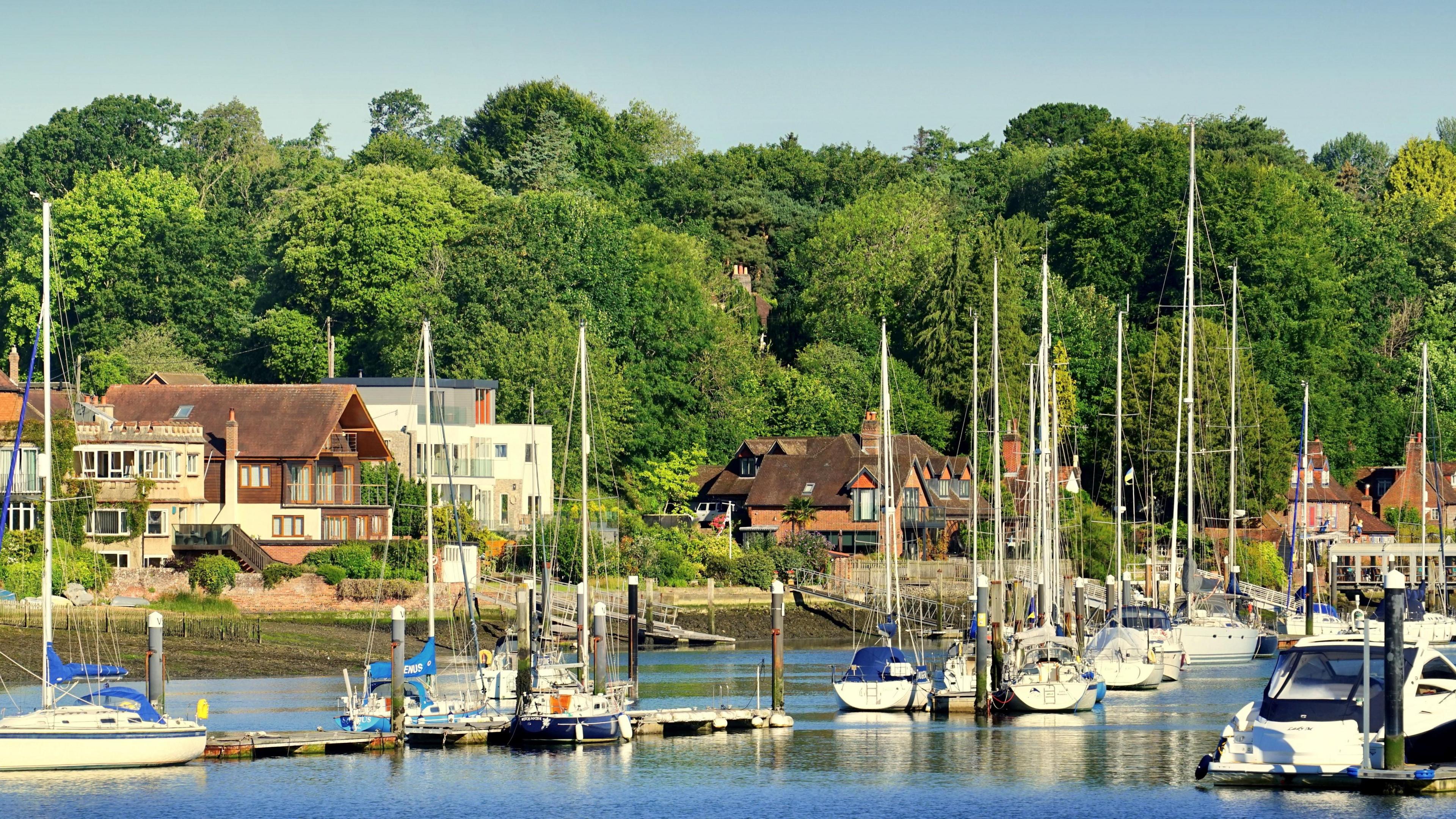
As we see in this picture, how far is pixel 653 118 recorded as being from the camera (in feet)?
512

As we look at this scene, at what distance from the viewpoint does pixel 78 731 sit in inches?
1828

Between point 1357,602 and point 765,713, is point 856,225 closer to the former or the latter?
point 1357,602

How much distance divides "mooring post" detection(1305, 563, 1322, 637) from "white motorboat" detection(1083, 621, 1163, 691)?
29.0 ft

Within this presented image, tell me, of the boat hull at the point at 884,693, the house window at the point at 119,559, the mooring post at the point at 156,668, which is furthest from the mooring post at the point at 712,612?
the mooring post at the point at 156,668

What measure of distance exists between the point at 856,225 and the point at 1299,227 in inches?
1025

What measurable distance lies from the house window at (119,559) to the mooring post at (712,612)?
22.9 m

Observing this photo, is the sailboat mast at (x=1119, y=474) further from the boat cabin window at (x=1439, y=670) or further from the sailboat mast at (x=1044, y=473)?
the boat cabin window at (x=1439, y=670)

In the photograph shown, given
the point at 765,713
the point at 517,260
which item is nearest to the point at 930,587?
the point at 517,260

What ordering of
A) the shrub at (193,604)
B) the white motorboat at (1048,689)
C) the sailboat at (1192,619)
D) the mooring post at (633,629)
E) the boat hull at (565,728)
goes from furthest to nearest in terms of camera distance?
the shrub at (193,604)
the sailboat at (1192,619)
the white motorboat at (1048,689)
the mooring post at (633,629)
the boat hull at (565,728)

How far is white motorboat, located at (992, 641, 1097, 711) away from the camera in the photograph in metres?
59.0

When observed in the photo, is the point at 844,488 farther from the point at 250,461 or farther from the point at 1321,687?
the point at 1321,687

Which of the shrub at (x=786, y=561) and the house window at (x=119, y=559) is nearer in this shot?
the house window at (x=119, y=559)

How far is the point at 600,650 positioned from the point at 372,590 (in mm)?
29690

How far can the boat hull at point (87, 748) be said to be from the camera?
46.5m
